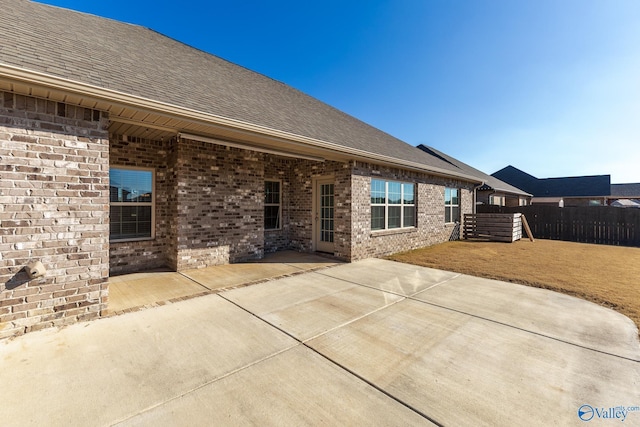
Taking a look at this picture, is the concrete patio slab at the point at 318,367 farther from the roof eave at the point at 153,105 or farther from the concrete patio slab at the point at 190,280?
the roof eave at the point at 153,105

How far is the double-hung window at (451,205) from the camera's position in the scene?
12.5 meters

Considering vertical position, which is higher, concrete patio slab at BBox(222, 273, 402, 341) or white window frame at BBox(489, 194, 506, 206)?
white window frame at BBox(489, 194, 506, 206)

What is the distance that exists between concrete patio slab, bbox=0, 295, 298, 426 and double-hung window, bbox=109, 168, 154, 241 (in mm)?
3041

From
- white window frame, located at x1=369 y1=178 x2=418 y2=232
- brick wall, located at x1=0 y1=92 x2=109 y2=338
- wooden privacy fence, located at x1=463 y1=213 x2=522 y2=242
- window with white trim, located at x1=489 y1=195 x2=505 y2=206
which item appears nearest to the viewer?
brick wall, located at x1=0 y1=92 x2=109 y2=338

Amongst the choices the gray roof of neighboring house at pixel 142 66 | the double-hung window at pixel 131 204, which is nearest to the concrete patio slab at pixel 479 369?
the gray roof of neighboring house at pixel 142 66

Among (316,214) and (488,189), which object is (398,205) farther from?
(488,189)

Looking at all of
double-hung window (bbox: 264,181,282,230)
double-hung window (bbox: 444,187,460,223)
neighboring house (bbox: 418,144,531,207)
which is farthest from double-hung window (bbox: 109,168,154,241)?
neighboring house (bbox: 418,144,531,207)

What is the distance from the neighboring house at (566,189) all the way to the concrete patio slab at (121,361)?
121ft

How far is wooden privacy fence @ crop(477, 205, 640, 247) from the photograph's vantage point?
12.5 m

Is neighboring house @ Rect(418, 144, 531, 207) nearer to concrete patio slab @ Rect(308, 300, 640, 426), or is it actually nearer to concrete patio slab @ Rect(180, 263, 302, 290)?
concrete patio slab @ Rect(180, 263, 302, 290)

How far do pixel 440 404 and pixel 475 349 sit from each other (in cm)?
116

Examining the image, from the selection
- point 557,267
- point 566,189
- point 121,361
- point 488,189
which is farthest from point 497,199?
point 121,361

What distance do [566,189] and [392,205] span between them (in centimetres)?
3377

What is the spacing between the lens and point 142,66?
5461 mm
